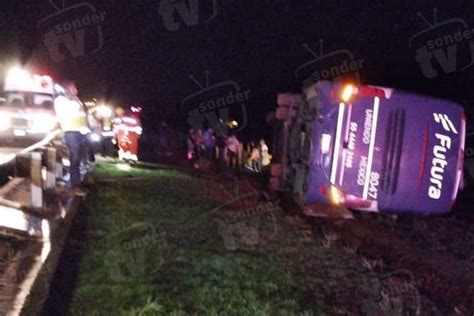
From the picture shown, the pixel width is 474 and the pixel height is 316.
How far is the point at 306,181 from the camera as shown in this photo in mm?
9633

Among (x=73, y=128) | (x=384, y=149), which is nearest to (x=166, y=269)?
(x=73, y=128)

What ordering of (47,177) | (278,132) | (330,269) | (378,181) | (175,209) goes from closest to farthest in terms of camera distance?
(330,269), (47,177), (175,209), (378,181), (278,132)

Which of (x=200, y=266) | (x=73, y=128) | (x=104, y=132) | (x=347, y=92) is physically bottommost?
(x=200, y=266)

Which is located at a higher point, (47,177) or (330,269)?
(47,177)

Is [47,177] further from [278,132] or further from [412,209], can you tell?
[278,132]

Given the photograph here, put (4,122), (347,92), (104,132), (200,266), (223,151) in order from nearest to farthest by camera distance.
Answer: (200,266) → (347,92) → (4,122) → (104,132) → (223,151)

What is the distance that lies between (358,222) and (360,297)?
4144 mm

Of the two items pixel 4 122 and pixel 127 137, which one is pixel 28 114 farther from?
pixel 127 137

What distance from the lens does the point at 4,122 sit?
14062 millimetres

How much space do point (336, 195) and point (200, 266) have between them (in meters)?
3.83

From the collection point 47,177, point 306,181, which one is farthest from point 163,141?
point 47,177

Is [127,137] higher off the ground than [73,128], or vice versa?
[73,128]

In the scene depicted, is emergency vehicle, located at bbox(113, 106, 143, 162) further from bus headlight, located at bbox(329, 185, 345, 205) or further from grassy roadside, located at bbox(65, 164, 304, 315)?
bus headlight, located at bbox(329, 185, 345, 205)

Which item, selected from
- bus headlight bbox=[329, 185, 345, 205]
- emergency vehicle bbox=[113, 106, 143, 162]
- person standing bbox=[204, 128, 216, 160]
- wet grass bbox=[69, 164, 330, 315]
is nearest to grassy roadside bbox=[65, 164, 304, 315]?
wet grass bbox=[69, 164, 330, 315]
